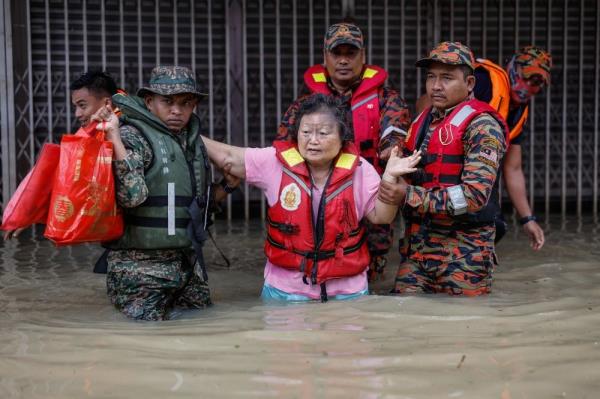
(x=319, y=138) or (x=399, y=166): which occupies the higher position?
(x=319, y=138)

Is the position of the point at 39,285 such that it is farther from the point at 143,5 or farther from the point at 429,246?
the point at 143,5

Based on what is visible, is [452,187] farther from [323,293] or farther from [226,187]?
[226,187]

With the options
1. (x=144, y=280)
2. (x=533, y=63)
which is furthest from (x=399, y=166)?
(x=533, y=63)

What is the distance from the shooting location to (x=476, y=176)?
14.0 feet

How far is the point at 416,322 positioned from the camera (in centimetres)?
396

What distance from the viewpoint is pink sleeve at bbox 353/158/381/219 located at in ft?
14.5

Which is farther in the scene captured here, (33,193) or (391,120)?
Answer: (391,120)

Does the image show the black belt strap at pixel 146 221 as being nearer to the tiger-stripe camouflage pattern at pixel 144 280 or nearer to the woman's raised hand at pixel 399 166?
the tiger-stripe camouflage pattern at pixel 144 280

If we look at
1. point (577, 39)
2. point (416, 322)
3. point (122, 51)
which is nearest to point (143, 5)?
point (122, 51)

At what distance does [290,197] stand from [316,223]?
0.66 feet

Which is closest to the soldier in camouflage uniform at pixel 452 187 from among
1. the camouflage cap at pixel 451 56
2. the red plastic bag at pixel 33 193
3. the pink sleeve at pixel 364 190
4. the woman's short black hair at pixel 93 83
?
the camouflage cap at pixel 451 56

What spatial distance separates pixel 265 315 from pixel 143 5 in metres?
5.65

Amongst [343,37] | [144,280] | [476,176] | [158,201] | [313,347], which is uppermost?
[343,37]

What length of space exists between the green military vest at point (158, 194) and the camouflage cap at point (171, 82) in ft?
0.42
